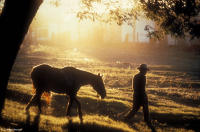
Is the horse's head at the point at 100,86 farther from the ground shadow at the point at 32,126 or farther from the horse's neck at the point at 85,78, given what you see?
the ground shadow at the point at 32,126

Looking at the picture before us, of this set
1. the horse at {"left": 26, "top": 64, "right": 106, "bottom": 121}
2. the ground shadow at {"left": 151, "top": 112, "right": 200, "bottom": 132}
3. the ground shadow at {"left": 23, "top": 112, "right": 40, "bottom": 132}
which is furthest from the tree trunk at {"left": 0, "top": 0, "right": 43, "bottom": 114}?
the ground shadow at {"left": 151, "top": 112, "right": 200, "bottom": 132}

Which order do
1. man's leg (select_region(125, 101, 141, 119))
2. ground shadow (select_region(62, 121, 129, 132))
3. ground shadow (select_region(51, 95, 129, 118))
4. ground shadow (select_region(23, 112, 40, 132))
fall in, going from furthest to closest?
ground shadow (select_region(51, 95, 129, 118)), man's leg (select_region(125, 101, 141, 119)), ground shadow (select_region(62, 121, 129, 132)), ground shadow (select_region(23, 112, 40, 132))

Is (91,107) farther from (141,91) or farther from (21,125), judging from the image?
(21,125)

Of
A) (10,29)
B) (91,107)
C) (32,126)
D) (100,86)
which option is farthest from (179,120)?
(10,29)

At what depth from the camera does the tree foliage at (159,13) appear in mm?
11781

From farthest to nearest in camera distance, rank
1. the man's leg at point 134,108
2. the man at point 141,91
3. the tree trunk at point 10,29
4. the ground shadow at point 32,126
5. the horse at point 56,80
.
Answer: the horse at point 56,80 → the man's leg at point 134,108 → the man at point 141,91 → the ground shadow at point 32,126 → the tree trunk at point 10,29

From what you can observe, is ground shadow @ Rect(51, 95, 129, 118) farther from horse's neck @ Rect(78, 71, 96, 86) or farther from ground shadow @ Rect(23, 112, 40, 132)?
ground shadow @ Rect(23, 112, 40, 132)

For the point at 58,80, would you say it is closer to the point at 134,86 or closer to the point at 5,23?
the point at 134,86

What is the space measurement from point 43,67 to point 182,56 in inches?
2362

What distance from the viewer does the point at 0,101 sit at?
28.1 ft

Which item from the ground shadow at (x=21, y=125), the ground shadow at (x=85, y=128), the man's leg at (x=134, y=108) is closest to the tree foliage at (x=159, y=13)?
the man's leg at (x=134, y=108)

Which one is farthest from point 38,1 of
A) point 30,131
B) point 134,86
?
point 134,86

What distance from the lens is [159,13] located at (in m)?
12.8

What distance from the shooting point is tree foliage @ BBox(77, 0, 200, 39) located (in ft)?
38.7
